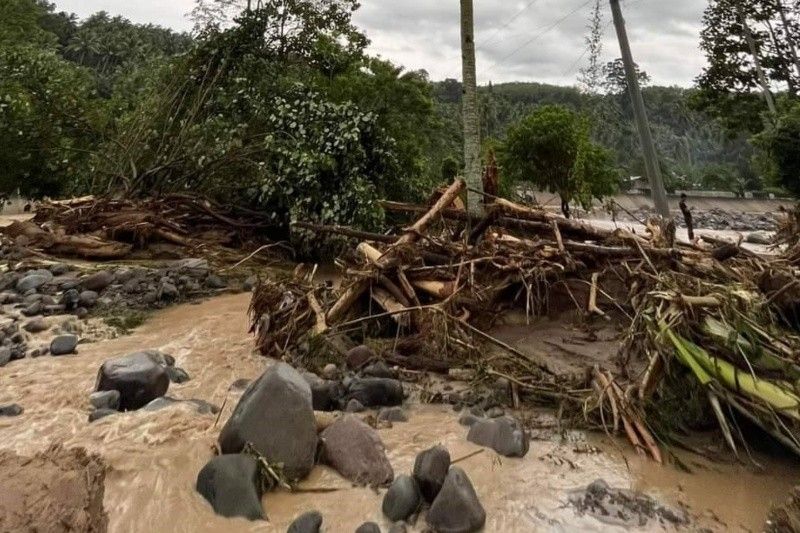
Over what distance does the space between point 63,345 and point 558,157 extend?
15565mm

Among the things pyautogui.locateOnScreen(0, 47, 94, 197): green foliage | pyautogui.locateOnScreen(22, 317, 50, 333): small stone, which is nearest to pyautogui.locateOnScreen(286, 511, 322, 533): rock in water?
pyautogui.locateOnScreen(22, 317, 50, 333): small stone

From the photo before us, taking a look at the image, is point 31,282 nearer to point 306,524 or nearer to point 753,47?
point 306,524

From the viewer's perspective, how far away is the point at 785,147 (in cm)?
1399

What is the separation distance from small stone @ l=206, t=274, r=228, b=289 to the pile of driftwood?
1.88 metres

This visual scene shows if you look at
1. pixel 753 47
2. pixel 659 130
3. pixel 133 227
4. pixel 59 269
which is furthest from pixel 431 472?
pixel 659 130

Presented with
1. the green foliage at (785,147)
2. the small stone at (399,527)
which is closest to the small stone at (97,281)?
the small stone at (399,527)

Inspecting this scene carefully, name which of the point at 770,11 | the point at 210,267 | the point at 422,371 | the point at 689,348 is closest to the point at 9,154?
the point at 210,267

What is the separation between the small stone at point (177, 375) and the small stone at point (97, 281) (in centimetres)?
377

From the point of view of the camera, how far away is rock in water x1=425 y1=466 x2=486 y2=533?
8.91 feet

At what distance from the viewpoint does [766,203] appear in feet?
119

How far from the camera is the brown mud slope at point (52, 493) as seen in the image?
2.29m

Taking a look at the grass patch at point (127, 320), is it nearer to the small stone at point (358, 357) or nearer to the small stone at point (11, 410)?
the small stone at point (11, 410)

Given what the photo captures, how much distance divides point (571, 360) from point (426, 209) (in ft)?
8.97

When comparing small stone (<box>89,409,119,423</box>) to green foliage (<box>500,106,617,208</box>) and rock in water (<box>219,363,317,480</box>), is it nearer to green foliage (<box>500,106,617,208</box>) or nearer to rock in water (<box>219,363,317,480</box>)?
rock in water (<box>219,363,317,480</box>)
